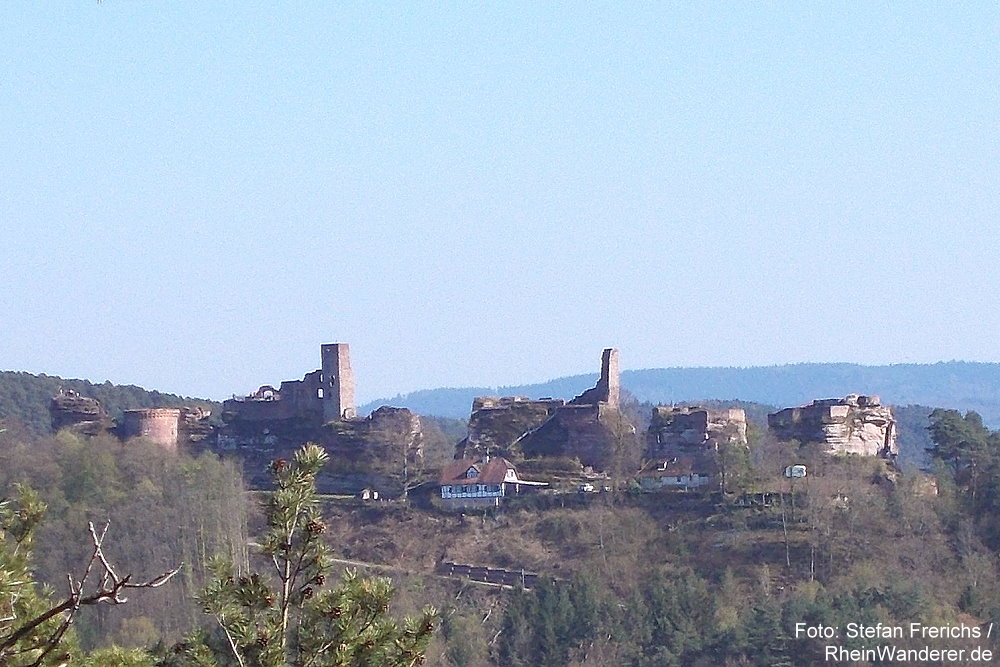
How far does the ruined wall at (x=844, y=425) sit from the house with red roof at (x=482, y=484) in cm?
723

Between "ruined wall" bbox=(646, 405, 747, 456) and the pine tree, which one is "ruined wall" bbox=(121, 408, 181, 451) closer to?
"ruined wall" bbox=(646, 405, 747, 456)

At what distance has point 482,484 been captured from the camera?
47875mm

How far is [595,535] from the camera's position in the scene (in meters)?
44.7

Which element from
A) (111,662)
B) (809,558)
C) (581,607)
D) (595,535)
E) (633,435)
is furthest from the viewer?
(633,435)

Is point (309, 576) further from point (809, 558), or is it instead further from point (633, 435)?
point (633, 435)

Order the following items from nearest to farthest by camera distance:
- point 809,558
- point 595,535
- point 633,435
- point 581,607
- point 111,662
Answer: point 111,662 < point 581,607 < point 809,558 < point 595,535 < point 633,435

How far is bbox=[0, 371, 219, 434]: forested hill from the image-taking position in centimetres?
7969

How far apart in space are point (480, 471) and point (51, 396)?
39162mm

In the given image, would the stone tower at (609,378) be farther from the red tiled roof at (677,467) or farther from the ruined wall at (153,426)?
the ruined wall at (153,426)

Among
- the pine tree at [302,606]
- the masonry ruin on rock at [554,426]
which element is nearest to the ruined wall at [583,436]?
the masonry ruin on rock at [554,426]

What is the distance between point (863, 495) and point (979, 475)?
332 cm

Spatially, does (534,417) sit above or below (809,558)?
above

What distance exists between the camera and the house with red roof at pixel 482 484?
47750 mm

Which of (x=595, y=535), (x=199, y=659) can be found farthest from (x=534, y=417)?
(x=199, y=659)
